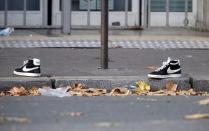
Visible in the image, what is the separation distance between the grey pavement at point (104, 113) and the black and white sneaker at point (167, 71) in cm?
→ 82

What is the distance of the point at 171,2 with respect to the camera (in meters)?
18.5

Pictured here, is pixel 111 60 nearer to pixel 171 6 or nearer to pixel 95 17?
pixel 95 17

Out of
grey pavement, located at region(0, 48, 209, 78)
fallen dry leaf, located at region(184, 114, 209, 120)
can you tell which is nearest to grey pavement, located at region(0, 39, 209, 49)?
grey pavement, located at region(0, 48, 209, 78)

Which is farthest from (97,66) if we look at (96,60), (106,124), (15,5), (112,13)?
(15,5)

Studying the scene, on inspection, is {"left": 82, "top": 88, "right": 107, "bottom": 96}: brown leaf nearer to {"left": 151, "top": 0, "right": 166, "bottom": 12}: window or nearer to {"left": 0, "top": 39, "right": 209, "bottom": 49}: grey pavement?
{"left": 0, "top": 39, "right": 209, "bottom": 49}: grey pavement

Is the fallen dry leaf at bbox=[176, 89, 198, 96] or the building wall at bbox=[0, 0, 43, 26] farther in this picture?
the building wall at bbox=[0, 0, 43, 26]

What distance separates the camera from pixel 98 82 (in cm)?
944

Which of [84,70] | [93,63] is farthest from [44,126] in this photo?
[93,63]

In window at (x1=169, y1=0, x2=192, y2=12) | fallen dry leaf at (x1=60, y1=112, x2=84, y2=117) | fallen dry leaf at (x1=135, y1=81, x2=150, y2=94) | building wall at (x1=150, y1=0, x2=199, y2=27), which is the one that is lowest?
fallen dry leaf at (x1=60, y1=112, x2=84, y2=117)

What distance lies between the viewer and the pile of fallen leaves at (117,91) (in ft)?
29.4

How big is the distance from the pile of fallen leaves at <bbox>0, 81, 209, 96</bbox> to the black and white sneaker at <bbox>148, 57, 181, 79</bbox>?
159 mm

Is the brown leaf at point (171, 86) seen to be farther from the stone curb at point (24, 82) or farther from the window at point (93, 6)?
the window at point (93, 6)

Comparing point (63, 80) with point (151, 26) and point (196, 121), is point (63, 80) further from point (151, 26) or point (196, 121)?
point (151, 26)

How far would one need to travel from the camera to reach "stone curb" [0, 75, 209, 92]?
9281 millimetres
